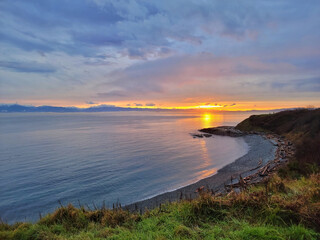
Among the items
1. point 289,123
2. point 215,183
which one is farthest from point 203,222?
point 289,123

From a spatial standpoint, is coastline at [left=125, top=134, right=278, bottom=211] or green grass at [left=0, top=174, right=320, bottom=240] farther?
coastline at [left=125, top=134, right=278, bottom=211]

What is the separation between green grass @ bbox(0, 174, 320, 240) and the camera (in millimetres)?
4584

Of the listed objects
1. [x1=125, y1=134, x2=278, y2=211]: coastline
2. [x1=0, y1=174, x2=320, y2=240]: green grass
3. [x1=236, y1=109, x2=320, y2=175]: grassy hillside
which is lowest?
[x1=125, y1=134, x2=278, y2=211]: coastline

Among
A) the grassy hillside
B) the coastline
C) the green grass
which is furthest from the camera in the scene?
the grassy hillside

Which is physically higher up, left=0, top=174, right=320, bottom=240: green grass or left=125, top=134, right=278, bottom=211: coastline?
left=0, top=174, right=320, bottom=240: green grass

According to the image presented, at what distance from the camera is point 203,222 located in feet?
17.8

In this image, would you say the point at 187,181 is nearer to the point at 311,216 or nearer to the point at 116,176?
the point at 116,176

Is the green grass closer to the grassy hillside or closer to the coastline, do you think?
the coastline

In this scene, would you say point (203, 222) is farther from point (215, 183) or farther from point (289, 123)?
point (289, 123)

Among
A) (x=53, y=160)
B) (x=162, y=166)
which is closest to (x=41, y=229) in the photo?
(x=162, y=166)

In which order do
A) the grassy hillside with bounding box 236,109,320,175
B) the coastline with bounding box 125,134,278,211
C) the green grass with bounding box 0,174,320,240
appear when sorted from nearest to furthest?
1. the green grass with bounding box 0,174,320,240
2. the coastline with bounding box 125,134,278,211
3. the grassy hillside with bounding box 236,109,320,175

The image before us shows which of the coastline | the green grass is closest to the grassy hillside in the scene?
the coastline

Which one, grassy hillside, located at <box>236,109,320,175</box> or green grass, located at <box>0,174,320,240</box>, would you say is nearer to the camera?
green grass, located at <box>0,174,320,240</box>

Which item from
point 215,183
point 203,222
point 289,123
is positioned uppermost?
point 289,123
